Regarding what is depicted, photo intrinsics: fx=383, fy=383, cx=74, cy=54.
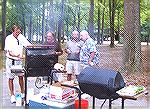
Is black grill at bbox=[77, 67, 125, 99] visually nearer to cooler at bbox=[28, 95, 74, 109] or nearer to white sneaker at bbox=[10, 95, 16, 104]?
cooler at bbox=[28, 95, 74, 109]

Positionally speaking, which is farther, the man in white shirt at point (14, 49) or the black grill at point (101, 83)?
the man in white shirt at point (14, 49)

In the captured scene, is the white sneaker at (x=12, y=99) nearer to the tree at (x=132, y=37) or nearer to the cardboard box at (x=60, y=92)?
the cardboard box at (x=60, y=92)

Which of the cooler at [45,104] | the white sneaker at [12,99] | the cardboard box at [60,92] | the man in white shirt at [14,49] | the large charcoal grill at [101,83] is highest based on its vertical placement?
the man in white shirt at [14,49]

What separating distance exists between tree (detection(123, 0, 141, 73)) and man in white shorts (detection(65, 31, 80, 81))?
2733 millimetres

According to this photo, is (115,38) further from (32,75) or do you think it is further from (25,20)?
(32,75)

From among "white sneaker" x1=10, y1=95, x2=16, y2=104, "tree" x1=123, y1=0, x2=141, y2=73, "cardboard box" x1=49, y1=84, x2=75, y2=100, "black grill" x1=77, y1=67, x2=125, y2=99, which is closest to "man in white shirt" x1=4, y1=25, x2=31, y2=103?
"white sneaker" x1=10, y1=95, x2=16, y2=104

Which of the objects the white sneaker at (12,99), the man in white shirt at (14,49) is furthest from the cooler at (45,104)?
the man in white shirt at (14,49)

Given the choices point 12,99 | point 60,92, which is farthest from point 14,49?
point 60,92

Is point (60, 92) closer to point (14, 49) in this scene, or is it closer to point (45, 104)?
point (45, 104)

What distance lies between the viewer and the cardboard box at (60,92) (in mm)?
5773

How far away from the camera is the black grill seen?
4930 millimetres

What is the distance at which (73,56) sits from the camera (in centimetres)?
783

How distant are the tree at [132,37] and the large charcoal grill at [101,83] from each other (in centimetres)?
512

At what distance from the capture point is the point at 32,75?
6719mm
